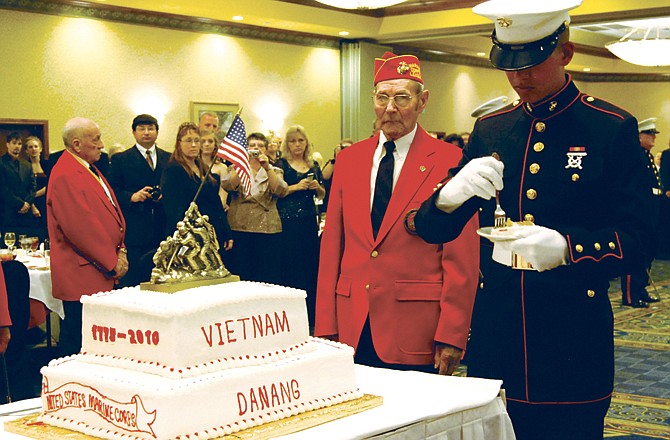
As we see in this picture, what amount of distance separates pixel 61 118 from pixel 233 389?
30.1 feet

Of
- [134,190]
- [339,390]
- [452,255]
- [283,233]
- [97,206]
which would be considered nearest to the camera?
[339,390]

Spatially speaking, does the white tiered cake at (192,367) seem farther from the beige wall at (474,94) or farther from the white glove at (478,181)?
the beige wall at (474,94)

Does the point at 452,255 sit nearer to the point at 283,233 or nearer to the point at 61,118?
the point at 283,233

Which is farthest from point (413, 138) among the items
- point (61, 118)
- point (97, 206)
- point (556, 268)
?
point (61, 118)

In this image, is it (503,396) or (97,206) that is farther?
(97,206)

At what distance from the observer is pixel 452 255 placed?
278 cm

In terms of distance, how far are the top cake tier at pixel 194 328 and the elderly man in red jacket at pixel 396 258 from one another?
0.69 meters

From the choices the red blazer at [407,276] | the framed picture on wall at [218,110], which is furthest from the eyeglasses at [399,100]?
the framed picture on wall at [218,110]

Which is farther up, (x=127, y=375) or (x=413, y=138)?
(x=413, y=138)

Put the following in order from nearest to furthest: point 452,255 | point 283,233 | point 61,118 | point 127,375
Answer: point 127,375 < point 452,255 < point 283,233 < point 61,118

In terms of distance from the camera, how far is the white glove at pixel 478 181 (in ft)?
7.04

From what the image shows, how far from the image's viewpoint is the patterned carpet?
4.76m

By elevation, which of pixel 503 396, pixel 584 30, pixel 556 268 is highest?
pixel 584 30

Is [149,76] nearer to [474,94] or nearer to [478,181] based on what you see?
[474,94]
